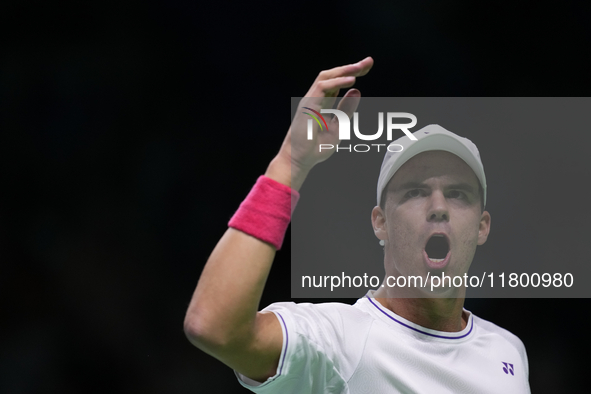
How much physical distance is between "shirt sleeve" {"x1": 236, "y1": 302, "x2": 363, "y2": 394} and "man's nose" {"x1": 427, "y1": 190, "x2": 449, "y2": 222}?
354 mm

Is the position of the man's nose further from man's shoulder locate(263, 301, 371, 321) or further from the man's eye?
man's shoulder locate(263, 301, 371, 321)

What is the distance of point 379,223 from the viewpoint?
1630mm

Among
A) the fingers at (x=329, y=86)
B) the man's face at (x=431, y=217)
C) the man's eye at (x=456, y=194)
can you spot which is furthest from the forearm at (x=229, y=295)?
the man's eye at (x=456, y=194)

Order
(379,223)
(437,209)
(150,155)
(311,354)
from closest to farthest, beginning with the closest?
(311,354) → (437,209) → (379,223) → (150,155)

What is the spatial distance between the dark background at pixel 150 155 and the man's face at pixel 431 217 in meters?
1.32

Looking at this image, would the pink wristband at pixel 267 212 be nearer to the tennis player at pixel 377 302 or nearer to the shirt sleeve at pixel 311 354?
the tennis player at pixel 377 302

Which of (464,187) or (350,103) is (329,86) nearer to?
(350,103)

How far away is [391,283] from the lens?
1548 millimetres

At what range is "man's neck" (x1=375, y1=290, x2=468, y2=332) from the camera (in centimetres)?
152

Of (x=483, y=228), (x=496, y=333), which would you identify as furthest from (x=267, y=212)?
(x=496, y=333)

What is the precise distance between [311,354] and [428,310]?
435 millimetres

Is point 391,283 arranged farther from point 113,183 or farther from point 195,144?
point 113,183

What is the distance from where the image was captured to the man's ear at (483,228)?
1.65 meters

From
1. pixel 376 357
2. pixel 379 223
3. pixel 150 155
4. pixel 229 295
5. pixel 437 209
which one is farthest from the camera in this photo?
pixel 150 155
